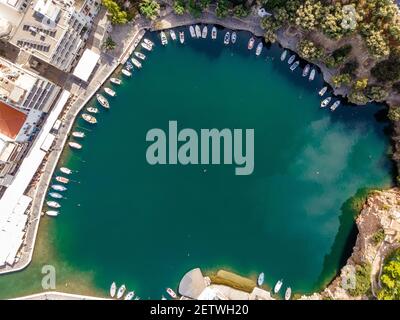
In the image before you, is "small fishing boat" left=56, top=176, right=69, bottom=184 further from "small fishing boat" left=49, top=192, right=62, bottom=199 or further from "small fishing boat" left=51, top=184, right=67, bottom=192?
"small fishing boat" left=49, top=192, right=62, bottom=199

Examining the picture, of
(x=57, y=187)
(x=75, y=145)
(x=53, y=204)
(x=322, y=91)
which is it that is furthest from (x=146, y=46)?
(x=53, y=204)

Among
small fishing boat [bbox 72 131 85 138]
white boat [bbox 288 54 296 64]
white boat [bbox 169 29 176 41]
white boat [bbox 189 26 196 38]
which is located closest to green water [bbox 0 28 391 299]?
small fishing boat [bbox 72 131 85 138]

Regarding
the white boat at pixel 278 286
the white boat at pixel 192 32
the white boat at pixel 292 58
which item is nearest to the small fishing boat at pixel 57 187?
the white boat at pixel 192 32

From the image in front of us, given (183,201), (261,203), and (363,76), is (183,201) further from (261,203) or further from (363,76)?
(363,76)

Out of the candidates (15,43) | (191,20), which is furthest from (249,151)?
(15,43)

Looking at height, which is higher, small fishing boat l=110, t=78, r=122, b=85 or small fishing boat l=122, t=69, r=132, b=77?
small fishing boat l=122, t=69, r=132, b=77

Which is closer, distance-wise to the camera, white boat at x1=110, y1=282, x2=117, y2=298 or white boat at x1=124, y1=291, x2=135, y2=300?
white boat at x1=124, y1=291, x2=135, y2=300

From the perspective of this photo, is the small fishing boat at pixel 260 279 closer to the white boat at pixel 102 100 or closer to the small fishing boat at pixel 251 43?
the small fishing boat at pixel 251 43
